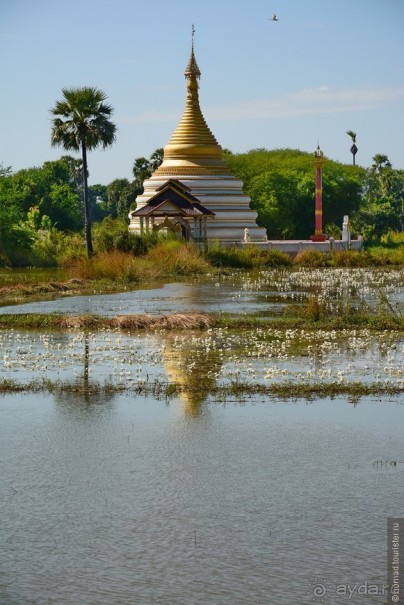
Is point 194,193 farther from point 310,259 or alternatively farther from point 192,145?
point 310,259

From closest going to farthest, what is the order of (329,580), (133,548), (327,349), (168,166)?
1. (329,580)
2. (133,548)
3. (327,349)
4. (168,166)

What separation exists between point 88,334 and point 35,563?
1233 centimetres

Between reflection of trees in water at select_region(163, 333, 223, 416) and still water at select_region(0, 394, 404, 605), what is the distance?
335 millimetres

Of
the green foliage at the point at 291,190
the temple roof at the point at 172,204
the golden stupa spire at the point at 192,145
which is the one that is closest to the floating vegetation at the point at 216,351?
the temple roof at the point at 172,204

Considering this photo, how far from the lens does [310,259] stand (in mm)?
Answer: 47406

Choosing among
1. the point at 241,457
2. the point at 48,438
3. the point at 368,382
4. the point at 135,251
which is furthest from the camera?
the point at 135,251

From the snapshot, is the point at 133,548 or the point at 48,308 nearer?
the point at 133,548

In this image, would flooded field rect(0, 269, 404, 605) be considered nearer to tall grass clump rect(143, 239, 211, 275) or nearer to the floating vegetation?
the floating vegetation

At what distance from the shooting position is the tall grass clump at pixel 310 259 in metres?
47.2

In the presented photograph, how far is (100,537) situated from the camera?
902 centimetres

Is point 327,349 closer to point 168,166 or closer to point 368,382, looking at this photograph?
point 368,382

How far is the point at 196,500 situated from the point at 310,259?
37.9 metres

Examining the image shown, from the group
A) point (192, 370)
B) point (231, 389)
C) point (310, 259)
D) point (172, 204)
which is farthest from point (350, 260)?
point (231, 389)

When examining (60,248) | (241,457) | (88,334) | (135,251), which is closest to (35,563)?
(241,457)
